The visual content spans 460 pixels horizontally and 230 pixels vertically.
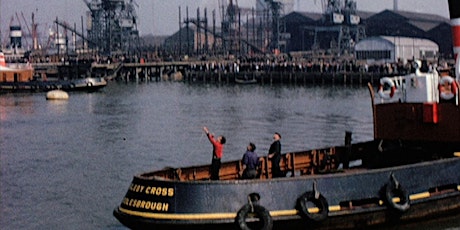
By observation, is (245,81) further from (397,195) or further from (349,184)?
(349,184)

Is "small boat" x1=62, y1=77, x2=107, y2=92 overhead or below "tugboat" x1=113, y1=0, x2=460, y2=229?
overhead

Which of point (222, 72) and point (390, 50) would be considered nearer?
point (222, 72)

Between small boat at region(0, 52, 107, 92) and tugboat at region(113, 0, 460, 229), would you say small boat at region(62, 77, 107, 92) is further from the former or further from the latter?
tugboat at region(113, 0, 460, 229)

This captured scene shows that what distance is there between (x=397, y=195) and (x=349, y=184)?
66.9 inches

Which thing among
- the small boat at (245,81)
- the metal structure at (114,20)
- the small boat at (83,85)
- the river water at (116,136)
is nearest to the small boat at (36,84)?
the small boat at (83,85)

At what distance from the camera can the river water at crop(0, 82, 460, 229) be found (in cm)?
2851

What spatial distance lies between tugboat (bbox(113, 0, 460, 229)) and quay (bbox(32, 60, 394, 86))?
78797 mm

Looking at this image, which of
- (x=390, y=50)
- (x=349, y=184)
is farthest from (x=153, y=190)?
(x=390, y=50)

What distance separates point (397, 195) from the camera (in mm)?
20969

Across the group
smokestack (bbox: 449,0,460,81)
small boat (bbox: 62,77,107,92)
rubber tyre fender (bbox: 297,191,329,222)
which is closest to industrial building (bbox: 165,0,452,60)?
small boat (bbox: 62,77,107,92)

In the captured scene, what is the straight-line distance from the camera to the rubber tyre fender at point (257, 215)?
18.8 m

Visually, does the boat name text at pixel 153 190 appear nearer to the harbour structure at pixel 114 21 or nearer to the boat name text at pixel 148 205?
the boat name text at pixel 148 205

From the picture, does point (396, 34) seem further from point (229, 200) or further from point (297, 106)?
point (229, 200)

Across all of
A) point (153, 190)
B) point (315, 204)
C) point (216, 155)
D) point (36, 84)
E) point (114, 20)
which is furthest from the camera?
point (114, 20)
